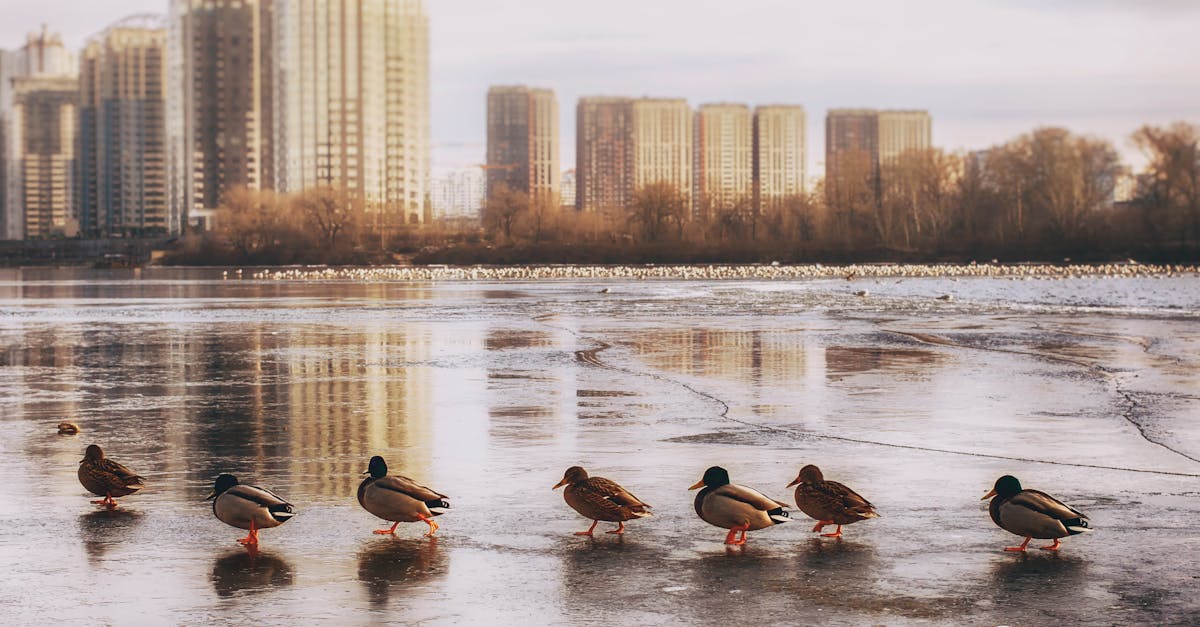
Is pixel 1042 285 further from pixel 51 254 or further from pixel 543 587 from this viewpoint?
pixel 51 254

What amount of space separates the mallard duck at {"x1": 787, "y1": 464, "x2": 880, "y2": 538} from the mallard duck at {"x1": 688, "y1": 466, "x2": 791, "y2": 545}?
30cm

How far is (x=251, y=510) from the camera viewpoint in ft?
30.6

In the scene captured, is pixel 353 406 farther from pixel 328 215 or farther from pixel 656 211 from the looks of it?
pixel 328 215

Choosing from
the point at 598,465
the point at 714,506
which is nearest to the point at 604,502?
the point at 714,506

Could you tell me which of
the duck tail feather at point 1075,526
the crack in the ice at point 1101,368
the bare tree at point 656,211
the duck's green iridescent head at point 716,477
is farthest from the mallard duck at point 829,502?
the bare tree at point 656,211

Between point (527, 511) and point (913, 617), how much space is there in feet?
12.4

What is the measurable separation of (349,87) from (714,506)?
7439 inches

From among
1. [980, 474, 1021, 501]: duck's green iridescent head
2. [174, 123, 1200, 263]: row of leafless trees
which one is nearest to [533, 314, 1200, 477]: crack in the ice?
[980, 474, 1021, 501]: duck's green iridescent head

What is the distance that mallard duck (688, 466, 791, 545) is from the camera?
30.2ft

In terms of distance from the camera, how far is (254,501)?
369 inches

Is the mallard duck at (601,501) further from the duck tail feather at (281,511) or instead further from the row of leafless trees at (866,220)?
the row of leafless trees at (866,220)

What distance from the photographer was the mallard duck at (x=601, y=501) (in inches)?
375

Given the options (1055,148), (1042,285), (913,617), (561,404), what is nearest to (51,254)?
(1055,148)

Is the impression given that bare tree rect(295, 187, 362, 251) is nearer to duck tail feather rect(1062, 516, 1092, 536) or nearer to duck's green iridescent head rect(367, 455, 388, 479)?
duck's green iridescent head rect(367, 455, 388, 479)
